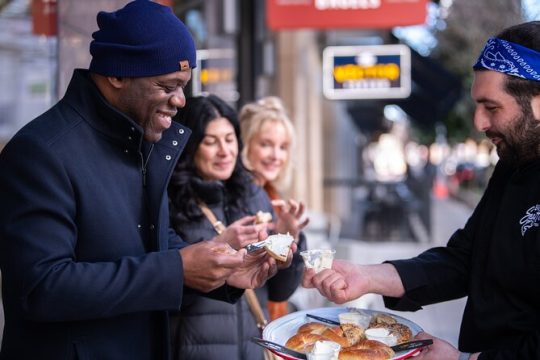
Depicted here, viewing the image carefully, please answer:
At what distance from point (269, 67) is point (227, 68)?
836mm

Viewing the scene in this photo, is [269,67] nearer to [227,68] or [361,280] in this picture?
[227,68]

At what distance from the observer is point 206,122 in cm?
322

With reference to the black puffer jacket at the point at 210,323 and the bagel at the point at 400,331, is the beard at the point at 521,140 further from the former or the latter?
the black puffer jacket at the point at 210,323

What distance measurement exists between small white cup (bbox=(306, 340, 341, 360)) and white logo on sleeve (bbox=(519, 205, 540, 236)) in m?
0.72

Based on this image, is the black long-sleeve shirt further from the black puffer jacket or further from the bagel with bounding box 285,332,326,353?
the black puffer jacket

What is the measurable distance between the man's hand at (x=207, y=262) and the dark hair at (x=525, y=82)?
1.05 metres

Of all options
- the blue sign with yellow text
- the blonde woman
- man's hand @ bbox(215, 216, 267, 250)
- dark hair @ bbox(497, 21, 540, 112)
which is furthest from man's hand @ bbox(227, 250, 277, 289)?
the blue sign with yellow text

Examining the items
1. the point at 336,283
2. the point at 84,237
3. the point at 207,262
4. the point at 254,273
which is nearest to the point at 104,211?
the point at 84,237

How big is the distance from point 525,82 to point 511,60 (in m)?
0.09

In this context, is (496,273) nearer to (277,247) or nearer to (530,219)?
(530,219)

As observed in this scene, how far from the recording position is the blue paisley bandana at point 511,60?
2.07m

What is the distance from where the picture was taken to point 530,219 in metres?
2.07

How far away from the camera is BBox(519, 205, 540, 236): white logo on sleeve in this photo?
205 centimetres

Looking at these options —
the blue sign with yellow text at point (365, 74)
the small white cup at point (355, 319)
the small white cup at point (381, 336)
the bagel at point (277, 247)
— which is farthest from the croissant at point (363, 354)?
the blue sign with yellow text at point (365, 74)
